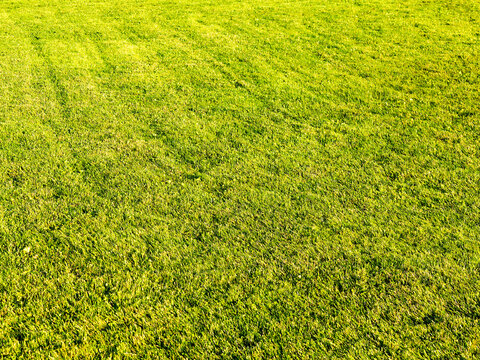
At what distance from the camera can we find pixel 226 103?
350 inches

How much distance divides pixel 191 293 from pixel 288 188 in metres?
2.37

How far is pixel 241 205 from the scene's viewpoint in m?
5.84

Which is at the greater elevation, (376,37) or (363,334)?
(376,37)

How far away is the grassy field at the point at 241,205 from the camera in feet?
13.6

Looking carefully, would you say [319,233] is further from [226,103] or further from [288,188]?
[226,103]

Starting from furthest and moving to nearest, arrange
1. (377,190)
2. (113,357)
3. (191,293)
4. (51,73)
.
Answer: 1. (51,73)
2. (377,190)
3. (191,293)
4. (113,357)

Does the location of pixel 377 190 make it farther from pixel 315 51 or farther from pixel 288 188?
pixel 315 51

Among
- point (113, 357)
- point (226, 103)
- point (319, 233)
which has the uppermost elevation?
point (226, 103)

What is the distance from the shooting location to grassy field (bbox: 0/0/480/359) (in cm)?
415

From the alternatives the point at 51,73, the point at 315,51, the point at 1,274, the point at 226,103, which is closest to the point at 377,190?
the point at 226,103

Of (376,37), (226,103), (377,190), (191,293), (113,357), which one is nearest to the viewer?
(113,357)

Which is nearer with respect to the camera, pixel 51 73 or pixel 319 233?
pixel 319 233

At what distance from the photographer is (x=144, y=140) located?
741 centimetres

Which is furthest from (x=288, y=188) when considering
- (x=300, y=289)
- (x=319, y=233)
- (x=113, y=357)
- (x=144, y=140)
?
(x=113, y=357)
